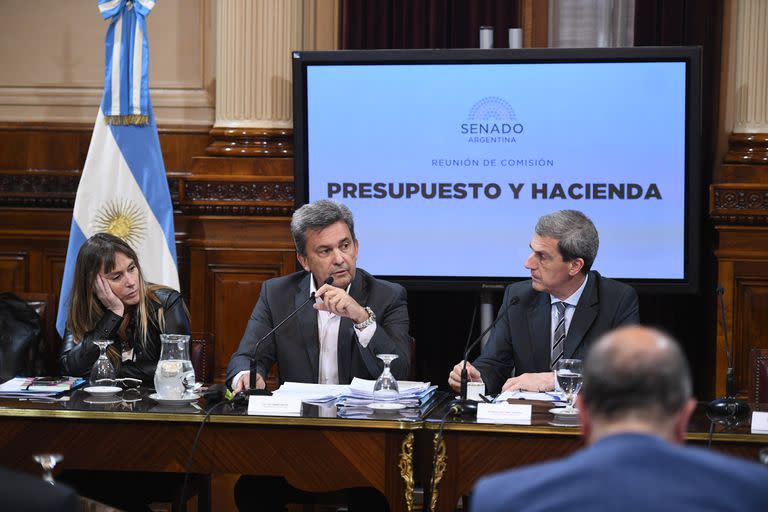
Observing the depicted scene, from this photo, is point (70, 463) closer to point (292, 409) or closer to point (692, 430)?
point (292, 409)

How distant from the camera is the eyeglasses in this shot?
380 centimetres

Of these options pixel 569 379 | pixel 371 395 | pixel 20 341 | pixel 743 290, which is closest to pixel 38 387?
pixel 20 341

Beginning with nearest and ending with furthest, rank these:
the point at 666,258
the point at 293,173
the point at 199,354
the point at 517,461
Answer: the point at 517,461, the point at 199,354, the point at 666,258, the point at 293,173

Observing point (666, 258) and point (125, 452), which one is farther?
point (666, 258)

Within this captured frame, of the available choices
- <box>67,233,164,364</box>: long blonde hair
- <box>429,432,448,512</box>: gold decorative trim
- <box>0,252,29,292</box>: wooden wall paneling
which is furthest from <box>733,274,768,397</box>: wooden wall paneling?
<box>0,252,29,292</box>: wooden wall paneling

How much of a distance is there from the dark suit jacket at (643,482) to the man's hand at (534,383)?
2415mm

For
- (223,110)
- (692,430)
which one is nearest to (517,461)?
(692,430)

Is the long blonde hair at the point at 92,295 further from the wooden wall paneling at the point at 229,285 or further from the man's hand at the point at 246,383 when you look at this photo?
the wooden wall paneling at the point at 229,285

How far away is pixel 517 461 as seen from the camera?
3.25 metres

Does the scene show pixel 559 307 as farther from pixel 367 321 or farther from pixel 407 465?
pixel 407 465

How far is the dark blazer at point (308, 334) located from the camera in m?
4.11

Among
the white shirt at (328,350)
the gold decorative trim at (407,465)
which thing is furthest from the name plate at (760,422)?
the white shirt at (328,350)

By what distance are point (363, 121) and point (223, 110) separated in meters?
0.84

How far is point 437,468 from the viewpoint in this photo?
323 centimetres
